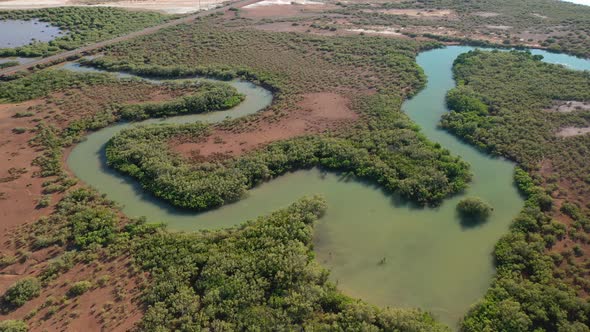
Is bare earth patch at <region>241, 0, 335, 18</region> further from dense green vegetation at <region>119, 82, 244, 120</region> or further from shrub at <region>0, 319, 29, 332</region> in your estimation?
shrub at <region>0, 319, 29, 332</region>

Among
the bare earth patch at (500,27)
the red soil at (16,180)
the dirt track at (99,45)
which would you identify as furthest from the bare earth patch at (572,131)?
the dirt track at (99,45)

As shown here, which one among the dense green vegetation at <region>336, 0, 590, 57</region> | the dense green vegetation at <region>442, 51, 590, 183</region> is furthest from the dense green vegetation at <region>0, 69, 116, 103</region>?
the dense green vegetation at <region>336, 0, 590, 57</region>

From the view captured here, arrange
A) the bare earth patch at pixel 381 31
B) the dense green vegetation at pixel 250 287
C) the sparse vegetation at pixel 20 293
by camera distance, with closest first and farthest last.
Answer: the dense green vegetation at pixel 250 287
the sparse vegetation at pixel 20 293
the bare earth patch at pixel 381 31

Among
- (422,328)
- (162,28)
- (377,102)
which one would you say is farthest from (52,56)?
(422,328)

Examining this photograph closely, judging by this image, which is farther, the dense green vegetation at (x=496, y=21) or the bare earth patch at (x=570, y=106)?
the dense green vegetation at (x=496, y=21)

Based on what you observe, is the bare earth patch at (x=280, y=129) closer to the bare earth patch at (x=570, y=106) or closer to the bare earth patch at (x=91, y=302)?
the bare earth patch at (x=91, y=302)

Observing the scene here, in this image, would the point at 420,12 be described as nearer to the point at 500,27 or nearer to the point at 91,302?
the point at 500,27
